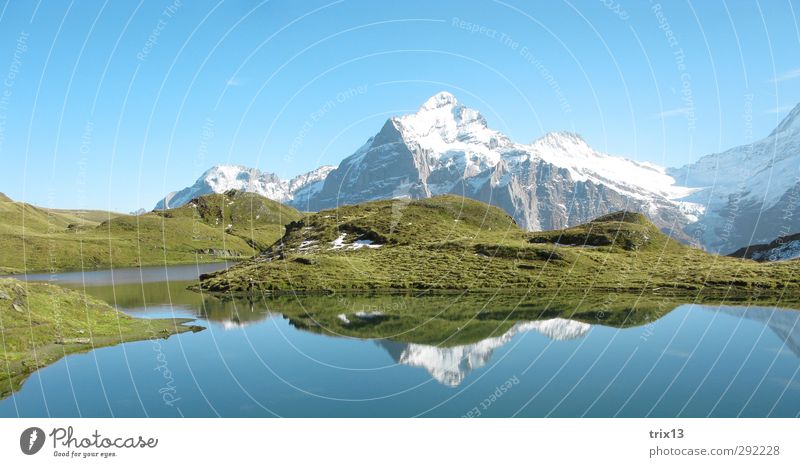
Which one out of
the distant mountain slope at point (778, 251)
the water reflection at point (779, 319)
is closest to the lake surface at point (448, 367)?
the water reflection at point (779, 319)

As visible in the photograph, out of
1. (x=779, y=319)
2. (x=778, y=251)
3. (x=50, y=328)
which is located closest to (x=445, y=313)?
(x=779, y=319)

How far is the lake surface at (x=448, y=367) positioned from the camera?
4003cm

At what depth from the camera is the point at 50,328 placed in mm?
56719

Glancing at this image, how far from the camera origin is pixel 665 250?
168m

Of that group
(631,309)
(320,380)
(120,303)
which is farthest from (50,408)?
(631,309)

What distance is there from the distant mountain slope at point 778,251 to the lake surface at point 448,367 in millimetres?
94971

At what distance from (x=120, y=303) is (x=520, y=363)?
7626 cm

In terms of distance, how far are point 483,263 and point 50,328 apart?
98.0 m

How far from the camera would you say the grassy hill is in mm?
119875

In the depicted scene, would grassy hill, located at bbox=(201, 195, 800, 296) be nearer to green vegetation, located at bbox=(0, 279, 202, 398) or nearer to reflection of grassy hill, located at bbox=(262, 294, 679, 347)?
reflection of grassy hill, located at bbox=(262, 294, 679, 347)
